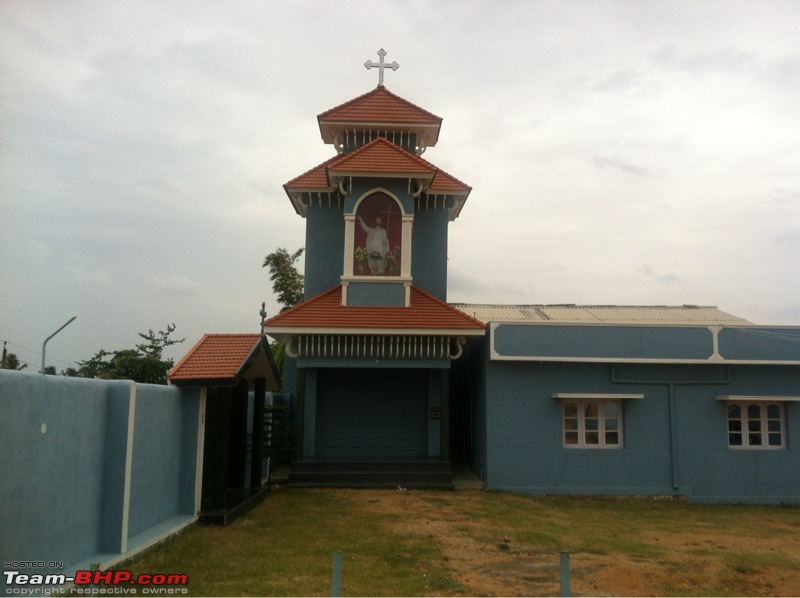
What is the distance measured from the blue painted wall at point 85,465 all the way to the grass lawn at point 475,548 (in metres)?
0.52

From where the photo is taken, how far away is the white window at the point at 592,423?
584 inches

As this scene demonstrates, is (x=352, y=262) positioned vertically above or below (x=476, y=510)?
above

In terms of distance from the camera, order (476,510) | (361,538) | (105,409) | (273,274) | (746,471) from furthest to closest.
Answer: (273,274), (746,471), (476,510), (361,538), (105,409)


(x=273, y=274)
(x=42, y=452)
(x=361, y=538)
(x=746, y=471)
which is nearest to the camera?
(x=42, y=452)

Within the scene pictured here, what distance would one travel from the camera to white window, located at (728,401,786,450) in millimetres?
14945

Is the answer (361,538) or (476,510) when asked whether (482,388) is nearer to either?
(476,510)

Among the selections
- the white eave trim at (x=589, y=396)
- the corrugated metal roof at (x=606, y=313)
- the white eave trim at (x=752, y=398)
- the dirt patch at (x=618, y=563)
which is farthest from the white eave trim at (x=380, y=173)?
the white eave trim at (x=752, y=398)

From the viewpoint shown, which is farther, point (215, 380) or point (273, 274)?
point (273, 274)

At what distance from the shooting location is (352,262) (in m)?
15.1

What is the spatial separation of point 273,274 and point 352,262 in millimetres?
16074

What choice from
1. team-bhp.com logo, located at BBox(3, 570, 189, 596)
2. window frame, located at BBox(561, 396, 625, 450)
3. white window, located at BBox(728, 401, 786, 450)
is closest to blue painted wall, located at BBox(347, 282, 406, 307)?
window frame, located at BBox(561, 396, 625, 450)

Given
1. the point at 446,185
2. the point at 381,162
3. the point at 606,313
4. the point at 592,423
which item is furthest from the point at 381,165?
the point at 606,313

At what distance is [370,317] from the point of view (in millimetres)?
14516

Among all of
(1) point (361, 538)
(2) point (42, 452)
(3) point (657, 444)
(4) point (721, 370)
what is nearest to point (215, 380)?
(1) point (361, 538)
